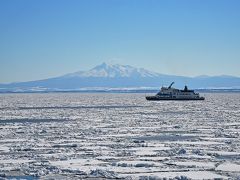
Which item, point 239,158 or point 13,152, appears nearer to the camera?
point 239,158

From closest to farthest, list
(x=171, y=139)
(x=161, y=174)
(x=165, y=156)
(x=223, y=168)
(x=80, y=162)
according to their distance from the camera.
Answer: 1. (x=161, y=174)
2. (x=223, y=168)
3. (x=80, y=162)
4. (x=165, y=156)
5. (x=171, y=139)

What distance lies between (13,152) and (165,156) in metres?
5.03

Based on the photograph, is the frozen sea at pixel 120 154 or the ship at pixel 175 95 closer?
the frozen sea at pixel 120 154

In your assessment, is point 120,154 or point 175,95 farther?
point 175,95

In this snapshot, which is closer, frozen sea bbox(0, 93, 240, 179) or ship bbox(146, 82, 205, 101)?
frozen sea bbox(0, 93, 240, 179)

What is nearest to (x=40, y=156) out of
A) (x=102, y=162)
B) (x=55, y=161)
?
(x=55, y=161)

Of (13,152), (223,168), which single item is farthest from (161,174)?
(13,152)

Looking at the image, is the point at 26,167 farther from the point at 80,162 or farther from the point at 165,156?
the point at 165,156

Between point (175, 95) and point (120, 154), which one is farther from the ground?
point (175, 95)

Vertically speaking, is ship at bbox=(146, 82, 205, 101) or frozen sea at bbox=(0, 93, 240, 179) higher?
ship at bbox=(146, 82, 205, 101)

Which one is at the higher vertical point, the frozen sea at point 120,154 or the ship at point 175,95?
the ship at point 175,95

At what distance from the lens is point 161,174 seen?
38.6ft

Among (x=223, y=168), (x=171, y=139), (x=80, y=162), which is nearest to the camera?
(x=223, y=168)

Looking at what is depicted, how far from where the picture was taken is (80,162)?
13633 mm
